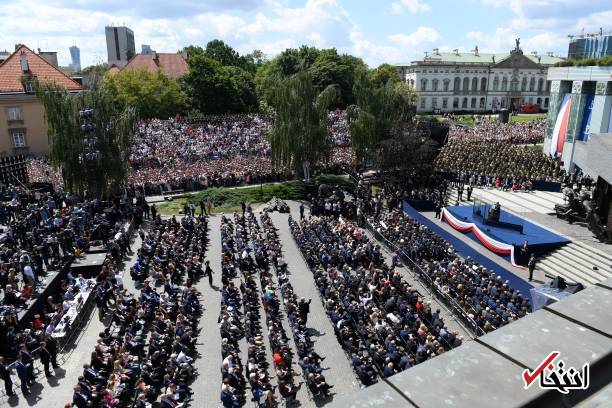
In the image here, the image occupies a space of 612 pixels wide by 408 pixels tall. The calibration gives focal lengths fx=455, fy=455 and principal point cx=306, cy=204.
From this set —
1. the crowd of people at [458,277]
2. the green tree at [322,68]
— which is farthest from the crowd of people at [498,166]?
the green tree at [322,68]

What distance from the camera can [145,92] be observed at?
57156 millimetres

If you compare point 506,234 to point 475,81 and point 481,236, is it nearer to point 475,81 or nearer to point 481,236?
point 481,236

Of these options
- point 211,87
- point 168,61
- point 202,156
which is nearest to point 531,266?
point 202,156

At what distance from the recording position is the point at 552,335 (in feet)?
9.28

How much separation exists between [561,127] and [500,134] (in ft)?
54.5

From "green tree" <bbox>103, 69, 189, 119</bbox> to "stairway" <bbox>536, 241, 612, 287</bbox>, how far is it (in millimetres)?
49562

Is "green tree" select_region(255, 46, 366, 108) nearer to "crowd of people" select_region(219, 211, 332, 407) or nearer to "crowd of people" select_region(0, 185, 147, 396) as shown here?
"crowd of people" select_region(0, 185, 147, 396)

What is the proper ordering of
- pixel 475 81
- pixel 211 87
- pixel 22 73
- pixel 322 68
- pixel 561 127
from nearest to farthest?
pixel 22 73 → pixel 561 127 → pixel 211 87 → pixel 322 68 → pixel 475 81

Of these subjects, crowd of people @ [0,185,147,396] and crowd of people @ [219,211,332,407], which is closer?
crowd of people @ [219,211,332,407]

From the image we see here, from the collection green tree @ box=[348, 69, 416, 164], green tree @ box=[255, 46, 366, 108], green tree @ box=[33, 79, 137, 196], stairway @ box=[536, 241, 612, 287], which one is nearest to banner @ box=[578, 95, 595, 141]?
green tree @ box=[348, 69, 416, 164]

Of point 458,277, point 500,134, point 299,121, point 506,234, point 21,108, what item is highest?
point 21,108

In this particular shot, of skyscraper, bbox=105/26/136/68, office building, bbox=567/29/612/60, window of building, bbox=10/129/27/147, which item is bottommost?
window of building, bbox=10/129/27/147

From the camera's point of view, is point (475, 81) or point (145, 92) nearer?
point (145, 92)

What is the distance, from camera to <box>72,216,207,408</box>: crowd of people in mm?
11828
